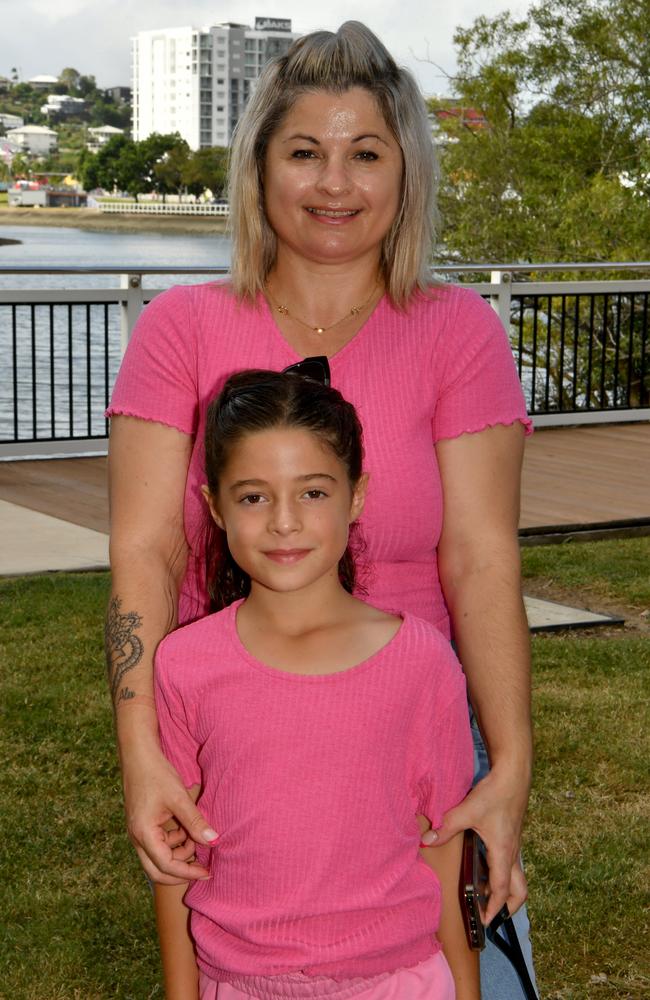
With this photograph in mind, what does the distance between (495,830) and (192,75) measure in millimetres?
48170

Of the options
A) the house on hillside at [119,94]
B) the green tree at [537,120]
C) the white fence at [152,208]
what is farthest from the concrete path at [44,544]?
the house on hillside at [119,94]

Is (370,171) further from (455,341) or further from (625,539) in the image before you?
(625,539)

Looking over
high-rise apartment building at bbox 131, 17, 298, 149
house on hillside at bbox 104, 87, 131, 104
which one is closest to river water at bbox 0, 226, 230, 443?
high-rise apartment building at bbox 131, 17, 298, 149

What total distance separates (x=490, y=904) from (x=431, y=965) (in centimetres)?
12

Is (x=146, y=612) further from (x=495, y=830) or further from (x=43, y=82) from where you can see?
(x=43, y=82)

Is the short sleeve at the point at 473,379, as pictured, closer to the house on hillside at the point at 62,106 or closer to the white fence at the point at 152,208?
the white fence at the point at 152,208

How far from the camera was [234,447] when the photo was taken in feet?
6.35

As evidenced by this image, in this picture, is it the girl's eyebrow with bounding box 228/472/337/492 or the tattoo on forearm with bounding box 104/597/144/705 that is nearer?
the girl's eyebrow with bounding box 228/472/337/492

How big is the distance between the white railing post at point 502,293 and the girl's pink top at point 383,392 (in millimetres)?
7240

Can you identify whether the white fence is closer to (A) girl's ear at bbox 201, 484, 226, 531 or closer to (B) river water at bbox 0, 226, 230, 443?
(B) river water at bbox 0, 226, 230, 443

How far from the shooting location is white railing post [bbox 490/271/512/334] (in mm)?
9352

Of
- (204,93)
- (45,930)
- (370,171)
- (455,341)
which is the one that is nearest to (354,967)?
(455,341)

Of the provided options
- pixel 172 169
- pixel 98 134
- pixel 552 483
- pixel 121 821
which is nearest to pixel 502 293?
pixel 552 483

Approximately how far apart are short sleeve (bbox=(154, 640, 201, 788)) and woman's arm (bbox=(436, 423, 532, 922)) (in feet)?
1.33
